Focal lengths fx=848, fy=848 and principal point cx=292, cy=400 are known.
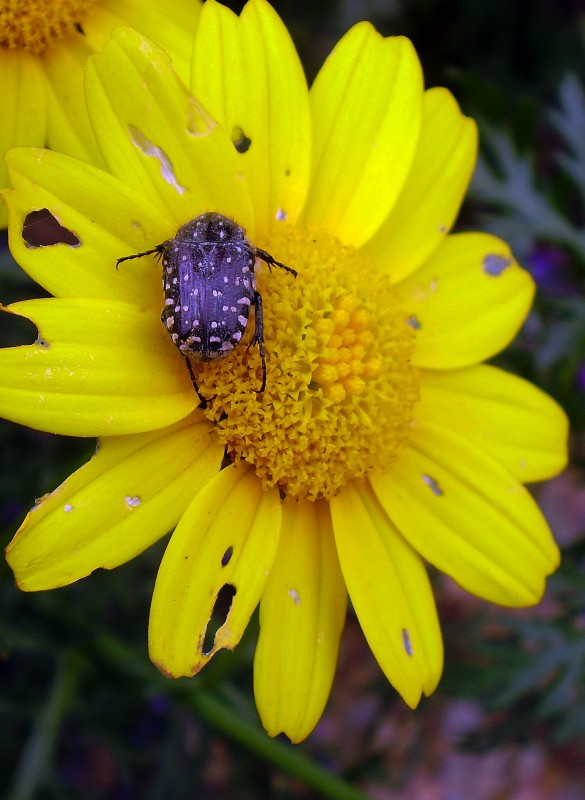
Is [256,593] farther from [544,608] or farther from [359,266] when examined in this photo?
[544,608]

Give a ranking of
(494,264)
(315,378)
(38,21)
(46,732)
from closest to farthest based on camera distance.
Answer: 1. (315,378)
2. (38,21)
3. (494,264)
4. (46,732)

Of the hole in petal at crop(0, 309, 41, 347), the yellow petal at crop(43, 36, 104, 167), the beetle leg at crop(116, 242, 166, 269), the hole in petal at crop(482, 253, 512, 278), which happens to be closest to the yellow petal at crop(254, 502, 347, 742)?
the beetle leg at crop(116, 242, 166, 269)

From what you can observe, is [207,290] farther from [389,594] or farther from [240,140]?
[389,594]

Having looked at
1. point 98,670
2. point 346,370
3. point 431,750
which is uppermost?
point 346,370

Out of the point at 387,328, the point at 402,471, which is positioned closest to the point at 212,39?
the point at 387,328

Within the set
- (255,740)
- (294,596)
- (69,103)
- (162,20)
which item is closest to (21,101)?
(69,103)

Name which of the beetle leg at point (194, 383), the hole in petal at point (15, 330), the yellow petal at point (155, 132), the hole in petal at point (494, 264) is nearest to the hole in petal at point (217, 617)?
the hole in petal at point (15, 330)
